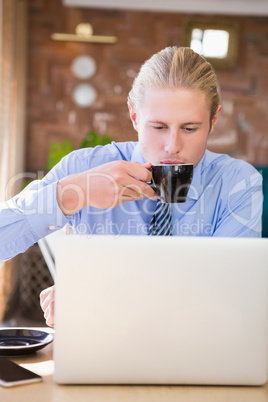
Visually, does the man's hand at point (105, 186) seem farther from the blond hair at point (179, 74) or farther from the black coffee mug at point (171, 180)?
the blond hair at point (179, 74)

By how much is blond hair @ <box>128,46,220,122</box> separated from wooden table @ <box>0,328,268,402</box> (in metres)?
0.93

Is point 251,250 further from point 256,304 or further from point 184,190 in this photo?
point 184,190

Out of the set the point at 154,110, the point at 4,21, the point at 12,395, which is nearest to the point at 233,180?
the point at 154,110

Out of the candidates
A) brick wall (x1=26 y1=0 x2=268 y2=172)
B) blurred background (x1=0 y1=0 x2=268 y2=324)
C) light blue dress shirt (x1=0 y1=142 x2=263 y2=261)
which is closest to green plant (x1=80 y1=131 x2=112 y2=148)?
blurred background (x1=0 y1=0 x2=268 y2=324)

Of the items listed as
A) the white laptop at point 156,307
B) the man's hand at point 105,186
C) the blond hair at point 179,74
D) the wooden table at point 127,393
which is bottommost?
the wooden table at point 127,393

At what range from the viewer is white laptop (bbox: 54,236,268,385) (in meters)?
0.93

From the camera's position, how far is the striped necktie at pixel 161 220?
1.69 metres

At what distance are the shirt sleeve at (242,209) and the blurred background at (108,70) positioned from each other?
325 cm

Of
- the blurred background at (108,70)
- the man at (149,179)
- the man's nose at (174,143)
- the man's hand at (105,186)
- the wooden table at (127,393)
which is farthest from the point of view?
the blurred background at (108,70)

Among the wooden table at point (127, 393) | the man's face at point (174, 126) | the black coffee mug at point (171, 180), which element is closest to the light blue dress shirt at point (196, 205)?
the man's face at point (174, 126)

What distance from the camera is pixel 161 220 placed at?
171cm

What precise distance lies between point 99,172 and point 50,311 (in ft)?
1.08

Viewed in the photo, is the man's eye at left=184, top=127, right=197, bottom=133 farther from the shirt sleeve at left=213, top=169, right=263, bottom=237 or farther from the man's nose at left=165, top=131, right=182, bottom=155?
the shirt sleeve at left=213, top=169, right=263, bottom=237

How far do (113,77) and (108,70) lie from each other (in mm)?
73
